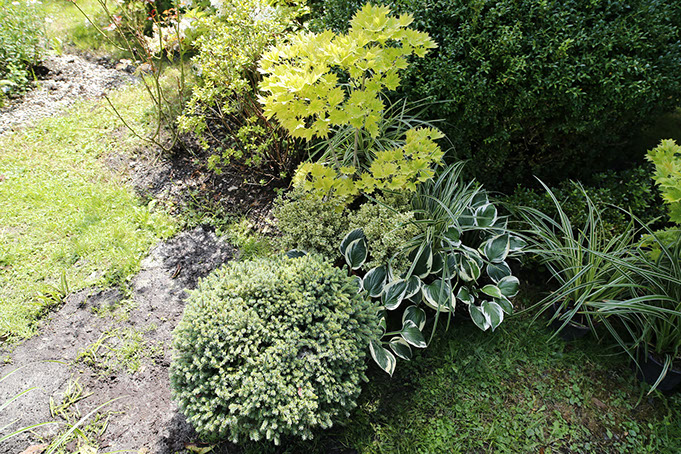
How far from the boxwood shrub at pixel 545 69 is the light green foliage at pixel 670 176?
1.87 ft

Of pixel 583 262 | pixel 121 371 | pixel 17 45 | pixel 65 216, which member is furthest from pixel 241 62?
pixel 17 45

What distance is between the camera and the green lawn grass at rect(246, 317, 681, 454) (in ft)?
6.28

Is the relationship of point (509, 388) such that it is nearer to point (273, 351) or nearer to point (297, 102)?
point (273, 351)

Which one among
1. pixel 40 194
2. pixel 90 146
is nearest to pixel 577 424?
pixel 40 194

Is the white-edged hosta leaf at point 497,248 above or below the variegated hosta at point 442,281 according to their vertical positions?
above

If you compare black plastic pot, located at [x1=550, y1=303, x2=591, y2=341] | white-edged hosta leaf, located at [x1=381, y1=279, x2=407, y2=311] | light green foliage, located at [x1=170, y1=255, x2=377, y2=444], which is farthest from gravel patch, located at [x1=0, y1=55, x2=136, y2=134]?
black plastic pot, located at [x1=550, y1=303, x2=591, y2=341]

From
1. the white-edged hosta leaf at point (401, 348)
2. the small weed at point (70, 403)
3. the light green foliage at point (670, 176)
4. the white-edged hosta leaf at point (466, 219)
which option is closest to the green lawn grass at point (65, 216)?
the small weed at point (70, 403)

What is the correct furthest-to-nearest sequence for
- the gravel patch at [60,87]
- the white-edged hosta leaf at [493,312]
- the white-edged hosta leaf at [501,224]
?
the gravel patch at [60,87] → the white-edged hosta leaf at [501,224] → the white-edged hosta leaf at [493,312]

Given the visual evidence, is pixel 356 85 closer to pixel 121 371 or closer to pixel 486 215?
pixel 486 215

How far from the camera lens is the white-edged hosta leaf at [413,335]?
208 centimetres

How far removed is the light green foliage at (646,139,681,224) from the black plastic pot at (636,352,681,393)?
744 millimetres

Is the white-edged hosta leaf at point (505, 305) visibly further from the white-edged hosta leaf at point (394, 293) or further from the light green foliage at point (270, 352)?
the light green foliage at point (270, 352)

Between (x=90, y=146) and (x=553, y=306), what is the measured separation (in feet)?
13.0

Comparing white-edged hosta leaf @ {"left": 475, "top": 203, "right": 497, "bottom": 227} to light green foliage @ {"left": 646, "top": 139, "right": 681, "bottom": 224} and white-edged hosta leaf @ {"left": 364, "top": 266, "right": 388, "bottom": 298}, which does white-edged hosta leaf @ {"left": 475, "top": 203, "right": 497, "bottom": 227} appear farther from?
light green foliage @ {"left": 646, "top": 139, "right": 681, "bottom": 224}
